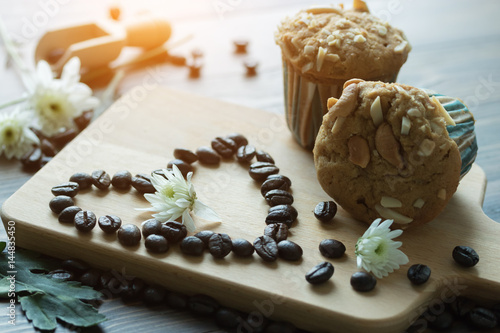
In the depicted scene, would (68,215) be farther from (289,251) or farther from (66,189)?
(289,251)

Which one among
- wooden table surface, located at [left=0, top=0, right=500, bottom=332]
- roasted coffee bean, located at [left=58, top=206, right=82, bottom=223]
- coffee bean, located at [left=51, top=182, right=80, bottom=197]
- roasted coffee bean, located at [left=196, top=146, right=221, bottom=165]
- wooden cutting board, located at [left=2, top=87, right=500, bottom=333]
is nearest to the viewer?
wooden cutting board, located at [left=2, top=87, right=500, bottom=333]

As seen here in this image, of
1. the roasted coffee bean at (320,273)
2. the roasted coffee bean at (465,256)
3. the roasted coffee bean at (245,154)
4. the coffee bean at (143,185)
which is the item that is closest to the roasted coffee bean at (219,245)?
the roasted coffee bean at (320,273)

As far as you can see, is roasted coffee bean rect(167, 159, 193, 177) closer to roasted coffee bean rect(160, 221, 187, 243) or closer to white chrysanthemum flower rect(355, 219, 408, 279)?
roasted coffee bean rect(160, 221, 187, 243)

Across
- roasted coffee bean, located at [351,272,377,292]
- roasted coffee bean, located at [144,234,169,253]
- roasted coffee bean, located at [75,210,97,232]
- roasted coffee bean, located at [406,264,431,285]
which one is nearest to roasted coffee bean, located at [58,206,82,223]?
roasted coffee bean, located at [75,210,97,232]

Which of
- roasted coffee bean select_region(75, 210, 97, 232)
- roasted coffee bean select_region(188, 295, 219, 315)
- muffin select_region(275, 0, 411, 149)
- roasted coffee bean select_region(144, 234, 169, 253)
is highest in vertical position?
muffin select_region(275, 0, 411, 149)

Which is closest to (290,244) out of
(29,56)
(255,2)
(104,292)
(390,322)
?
(390,322)

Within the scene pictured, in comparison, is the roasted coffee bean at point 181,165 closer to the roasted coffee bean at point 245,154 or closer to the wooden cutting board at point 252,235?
the wooden cutting board at point 252,235
